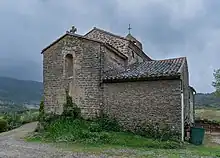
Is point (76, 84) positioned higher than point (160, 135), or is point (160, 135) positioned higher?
point (76, 84)

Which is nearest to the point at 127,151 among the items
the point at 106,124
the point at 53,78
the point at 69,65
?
the point at 106,124

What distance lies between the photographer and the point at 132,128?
18.0 m

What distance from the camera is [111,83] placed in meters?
19.0

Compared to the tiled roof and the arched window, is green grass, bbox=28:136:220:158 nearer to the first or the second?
the tiled roof

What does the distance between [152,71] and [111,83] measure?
109 inches

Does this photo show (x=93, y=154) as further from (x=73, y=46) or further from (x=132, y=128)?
(x=73, y=46)

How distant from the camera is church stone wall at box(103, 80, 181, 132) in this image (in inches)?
658

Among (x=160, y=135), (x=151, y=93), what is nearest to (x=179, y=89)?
(x=151, y=93)

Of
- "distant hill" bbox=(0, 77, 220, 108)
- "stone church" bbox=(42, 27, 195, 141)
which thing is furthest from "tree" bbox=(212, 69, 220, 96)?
"stone church" bbox=(42, 27, 195, 141)

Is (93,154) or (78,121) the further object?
(78,121)

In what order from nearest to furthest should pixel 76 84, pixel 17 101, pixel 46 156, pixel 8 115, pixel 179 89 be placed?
pixel 46 156
pixel 179 89
pixel 76 84
pixel 8 115
pixel 17 101

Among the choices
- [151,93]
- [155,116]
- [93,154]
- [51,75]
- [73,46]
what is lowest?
[93,154]

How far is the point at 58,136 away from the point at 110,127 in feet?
11.1

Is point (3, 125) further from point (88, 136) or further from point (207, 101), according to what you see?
point (207, 101)
